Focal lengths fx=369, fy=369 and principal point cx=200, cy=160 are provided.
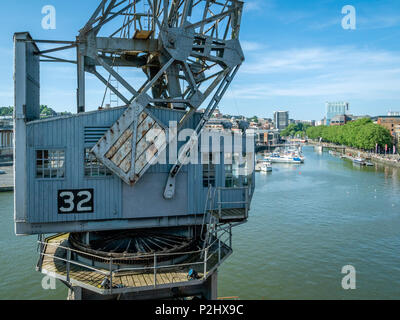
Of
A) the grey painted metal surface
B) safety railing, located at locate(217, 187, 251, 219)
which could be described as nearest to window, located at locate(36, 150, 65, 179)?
Result: the grey painted metal surface

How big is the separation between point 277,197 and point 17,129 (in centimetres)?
5237

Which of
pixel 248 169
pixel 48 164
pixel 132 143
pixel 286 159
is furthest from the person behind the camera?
pixel 286 159

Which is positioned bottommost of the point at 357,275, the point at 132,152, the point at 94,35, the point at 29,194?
the point at 357,275

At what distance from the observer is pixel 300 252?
1403 inches

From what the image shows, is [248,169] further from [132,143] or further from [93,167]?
[93,167]

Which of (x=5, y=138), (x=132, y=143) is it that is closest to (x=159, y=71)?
(x=132, y=143)

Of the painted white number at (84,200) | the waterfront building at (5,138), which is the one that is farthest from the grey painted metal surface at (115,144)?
the waterfront building at (5,138)

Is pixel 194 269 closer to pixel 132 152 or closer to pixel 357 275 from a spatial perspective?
pixel 132 152

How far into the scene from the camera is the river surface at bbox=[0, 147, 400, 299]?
2827cm

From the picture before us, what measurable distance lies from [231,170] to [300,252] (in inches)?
793

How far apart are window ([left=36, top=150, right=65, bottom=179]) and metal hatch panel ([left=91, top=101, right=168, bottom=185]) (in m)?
2.08

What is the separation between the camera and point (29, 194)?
16344 millimetres

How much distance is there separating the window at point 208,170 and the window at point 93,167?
4.67m
